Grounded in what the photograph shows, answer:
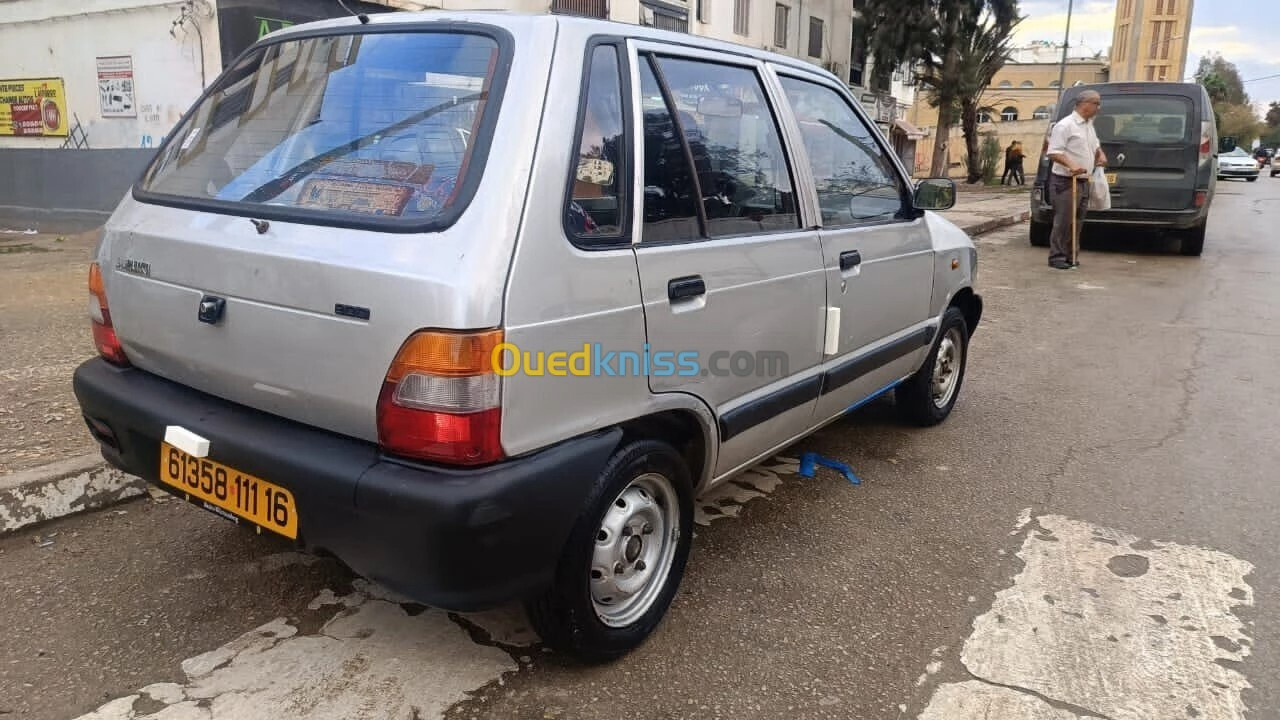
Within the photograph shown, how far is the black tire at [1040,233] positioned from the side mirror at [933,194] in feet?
30.5

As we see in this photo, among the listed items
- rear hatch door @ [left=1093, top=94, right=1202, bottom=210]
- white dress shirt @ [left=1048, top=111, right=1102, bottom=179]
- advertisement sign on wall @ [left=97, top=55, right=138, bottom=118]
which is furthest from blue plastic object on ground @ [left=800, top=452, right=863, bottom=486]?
advertisement sign on wall @ [left=97, top=55, right=138, bottom=118]

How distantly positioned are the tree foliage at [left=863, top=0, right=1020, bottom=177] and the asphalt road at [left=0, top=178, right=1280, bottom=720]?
26790 mm

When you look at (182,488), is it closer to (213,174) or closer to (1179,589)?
(213,174)

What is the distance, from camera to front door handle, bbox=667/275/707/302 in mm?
2455

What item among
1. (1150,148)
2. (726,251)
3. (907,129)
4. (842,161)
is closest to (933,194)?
(842,161)

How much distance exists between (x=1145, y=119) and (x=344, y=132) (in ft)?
36.4

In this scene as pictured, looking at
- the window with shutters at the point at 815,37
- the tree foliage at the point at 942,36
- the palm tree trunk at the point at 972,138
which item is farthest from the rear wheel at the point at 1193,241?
the window with shutters at the point at 815,37

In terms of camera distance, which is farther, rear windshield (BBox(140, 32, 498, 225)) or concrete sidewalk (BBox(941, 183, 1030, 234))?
concrete sidewalk (BBox(941, 183, 1030, 234))

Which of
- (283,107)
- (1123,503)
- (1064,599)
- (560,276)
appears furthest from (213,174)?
(1123,503)

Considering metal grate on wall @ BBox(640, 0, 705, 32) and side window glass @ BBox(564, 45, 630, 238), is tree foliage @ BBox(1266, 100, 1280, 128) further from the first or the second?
side window glass @ BBox(564, 45, 630, 238)

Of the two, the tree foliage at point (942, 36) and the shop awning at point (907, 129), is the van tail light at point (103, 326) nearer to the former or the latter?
the tree foliage at point (942, 36)

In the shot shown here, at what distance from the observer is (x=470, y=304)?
1940 mm

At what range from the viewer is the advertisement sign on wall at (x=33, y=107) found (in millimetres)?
12531

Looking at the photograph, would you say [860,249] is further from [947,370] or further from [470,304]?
[470,304]
